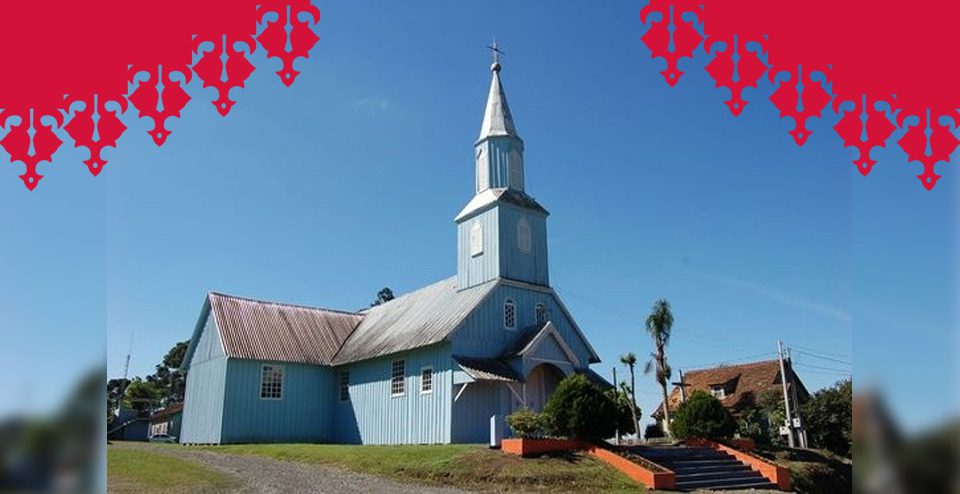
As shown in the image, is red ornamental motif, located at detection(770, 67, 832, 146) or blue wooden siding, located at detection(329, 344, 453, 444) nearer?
red ornamental motif, located at detection(770, 67, 832, 146)

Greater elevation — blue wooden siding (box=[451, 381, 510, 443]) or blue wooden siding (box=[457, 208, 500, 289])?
blue wooden siding (box=[457, 208, 500, 289])

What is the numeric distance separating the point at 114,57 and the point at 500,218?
66.4ft

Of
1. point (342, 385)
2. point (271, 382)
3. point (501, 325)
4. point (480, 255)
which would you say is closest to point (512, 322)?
point (501, 325)

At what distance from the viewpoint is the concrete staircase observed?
1431cm

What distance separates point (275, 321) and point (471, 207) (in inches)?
367

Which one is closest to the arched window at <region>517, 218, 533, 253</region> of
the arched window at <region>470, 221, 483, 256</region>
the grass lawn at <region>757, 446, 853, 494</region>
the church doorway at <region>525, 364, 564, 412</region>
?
the arched window at <region>470, 221, 483, 256</region>

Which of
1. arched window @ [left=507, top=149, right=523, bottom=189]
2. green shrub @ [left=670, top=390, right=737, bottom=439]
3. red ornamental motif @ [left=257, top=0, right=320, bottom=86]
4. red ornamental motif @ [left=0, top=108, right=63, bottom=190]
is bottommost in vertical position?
green shrub @ [left=670, top=390, right=737, bottom=439]

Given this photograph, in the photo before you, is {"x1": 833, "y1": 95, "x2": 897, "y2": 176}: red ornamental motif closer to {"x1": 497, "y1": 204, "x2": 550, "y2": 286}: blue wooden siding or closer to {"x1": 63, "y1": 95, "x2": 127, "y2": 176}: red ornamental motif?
{"x1": 63, "y1": 95, "x2": 127, "y2": 176}: red ornamental motif

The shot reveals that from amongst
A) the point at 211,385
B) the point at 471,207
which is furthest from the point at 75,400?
the point at 211,385

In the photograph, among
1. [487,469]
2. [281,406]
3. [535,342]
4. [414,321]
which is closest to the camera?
[487,469]

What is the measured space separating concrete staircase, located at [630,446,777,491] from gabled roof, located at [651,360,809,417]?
63.4 feet

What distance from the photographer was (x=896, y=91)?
3.71 meters

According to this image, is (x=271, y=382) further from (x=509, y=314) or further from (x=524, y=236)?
(x=524, y=236)

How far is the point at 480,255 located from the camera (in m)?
24.2
